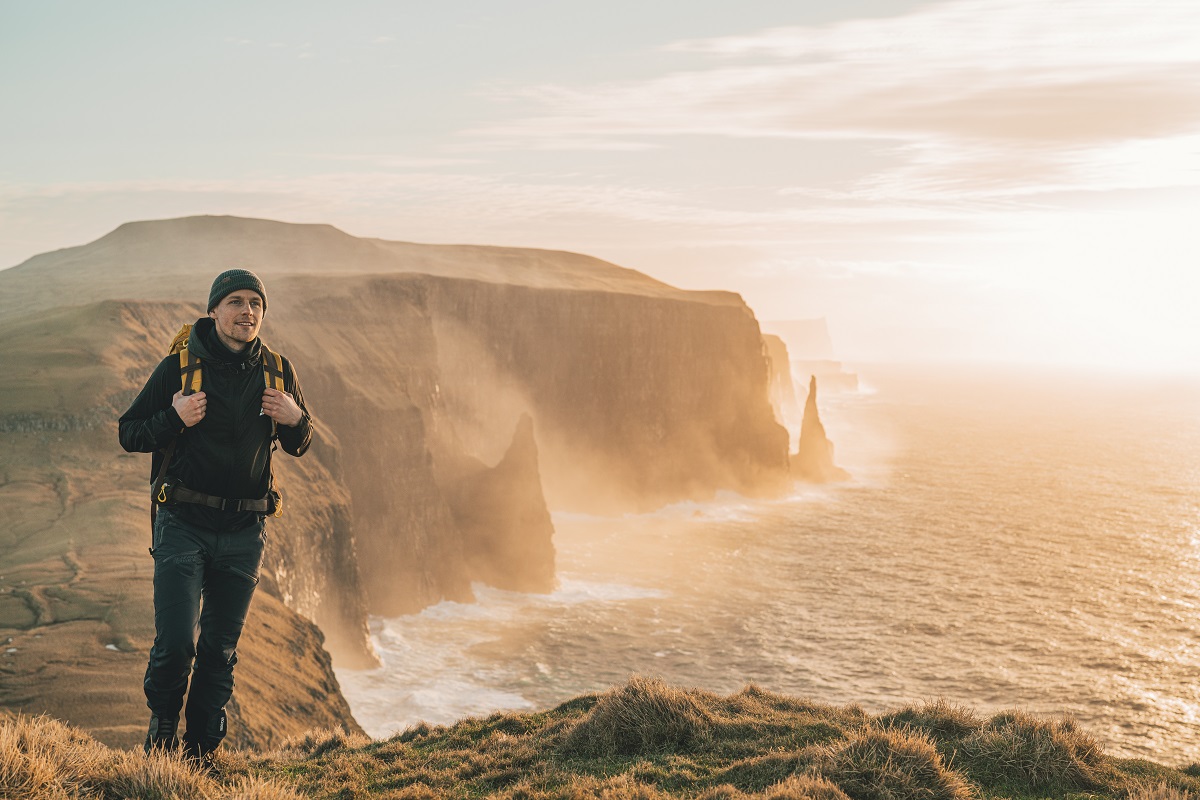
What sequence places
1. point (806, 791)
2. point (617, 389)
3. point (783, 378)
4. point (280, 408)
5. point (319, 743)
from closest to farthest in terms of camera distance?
1. point (280, 408)
2. point (806, 791)
3. point (319, 743)
4. point (617, 389)
5. point (783, 378)

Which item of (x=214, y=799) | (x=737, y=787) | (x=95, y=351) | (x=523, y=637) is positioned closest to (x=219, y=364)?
(x=214, y=799)

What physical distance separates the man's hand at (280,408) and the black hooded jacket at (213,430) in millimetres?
92

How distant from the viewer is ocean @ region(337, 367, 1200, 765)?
3441cm

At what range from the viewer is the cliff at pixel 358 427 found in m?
19.3

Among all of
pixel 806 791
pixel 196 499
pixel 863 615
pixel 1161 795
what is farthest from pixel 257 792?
pixel 863 615

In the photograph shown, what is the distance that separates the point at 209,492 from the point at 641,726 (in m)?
5.88

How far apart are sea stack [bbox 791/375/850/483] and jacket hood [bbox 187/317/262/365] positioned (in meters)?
87.0

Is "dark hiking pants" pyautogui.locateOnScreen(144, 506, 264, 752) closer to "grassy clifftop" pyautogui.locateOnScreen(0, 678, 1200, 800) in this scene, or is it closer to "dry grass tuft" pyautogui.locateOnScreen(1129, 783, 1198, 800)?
"grassy clifftop" pyautogui.locateOnScreen(0, 678, 1200, 800)

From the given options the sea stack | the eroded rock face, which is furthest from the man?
the sea stack

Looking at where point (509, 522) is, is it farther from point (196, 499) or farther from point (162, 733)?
point (196, 499)

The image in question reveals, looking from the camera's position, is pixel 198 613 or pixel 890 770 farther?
pixel 890 770

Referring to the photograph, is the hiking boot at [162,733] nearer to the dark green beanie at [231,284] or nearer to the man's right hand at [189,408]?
the man's right hand at [189,408]

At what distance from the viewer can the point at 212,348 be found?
680 cm

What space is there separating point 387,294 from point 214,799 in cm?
5399
